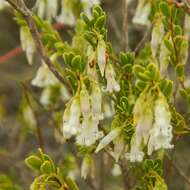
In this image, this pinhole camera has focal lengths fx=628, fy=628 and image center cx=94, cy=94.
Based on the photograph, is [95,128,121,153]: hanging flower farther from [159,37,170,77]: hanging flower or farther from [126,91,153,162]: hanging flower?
[159,37,170,77]: hanging flower

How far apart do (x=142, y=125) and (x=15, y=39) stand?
16.7 feet

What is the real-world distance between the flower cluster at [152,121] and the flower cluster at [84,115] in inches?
7.7

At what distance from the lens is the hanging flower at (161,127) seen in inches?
75.4

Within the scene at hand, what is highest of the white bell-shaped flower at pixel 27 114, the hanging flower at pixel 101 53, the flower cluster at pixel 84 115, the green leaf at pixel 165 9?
the green leaf at pixel 165 9

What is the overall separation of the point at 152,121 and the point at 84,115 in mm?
283

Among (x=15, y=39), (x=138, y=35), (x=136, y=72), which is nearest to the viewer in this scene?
(x=136, y=72)

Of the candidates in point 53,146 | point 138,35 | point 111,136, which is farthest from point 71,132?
point 53,146

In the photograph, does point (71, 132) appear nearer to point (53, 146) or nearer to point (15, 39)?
point (53, 146)

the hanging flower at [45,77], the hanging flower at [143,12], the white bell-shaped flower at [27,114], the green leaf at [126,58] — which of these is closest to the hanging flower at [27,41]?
the hanging flower at [45,77]

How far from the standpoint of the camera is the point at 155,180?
224cm

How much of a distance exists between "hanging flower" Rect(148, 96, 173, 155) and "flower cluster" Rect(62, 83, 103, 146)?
24 cm

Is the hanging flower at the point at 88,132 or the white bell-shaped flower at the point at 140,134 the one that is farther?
the hanging flower at the point at 88,132

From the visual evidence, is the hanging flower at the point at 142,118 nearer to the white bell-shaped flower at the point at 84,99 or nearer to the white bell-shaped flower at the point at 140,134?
the white bell-shaped flower at the point at 140,134

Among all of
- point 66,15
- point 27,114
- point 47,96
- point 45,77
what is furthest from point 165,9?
point 27,114
